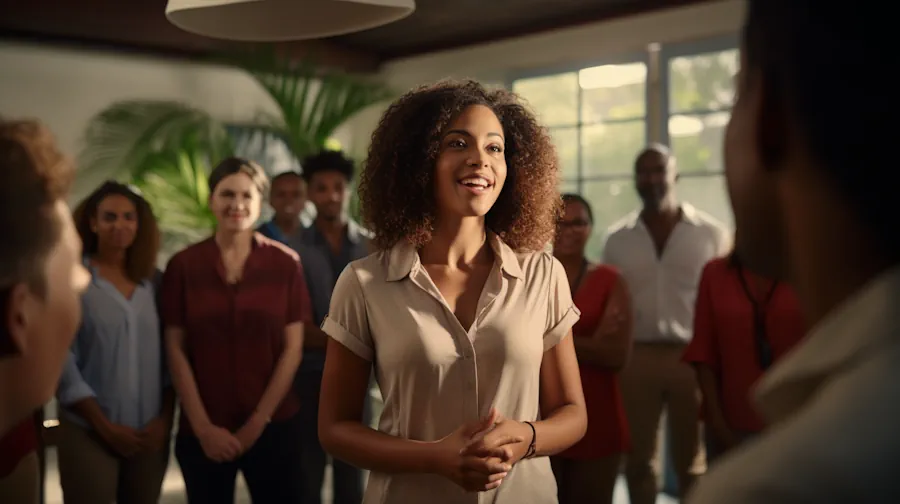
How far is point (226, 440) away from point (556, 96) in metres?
4.19

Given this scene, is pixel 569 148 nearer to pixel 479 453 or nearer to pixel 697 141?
pixel 697 141

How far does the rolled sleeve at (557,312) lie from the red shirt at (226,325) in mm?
1550

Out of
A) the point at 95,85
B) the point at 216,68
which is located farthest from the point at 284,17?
the point at 216,68

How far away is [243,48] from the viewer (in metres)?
6.19

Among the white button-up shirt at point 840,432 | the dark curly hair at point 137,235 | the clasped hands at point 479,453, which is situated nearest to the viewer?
the white button-up shirt at point 840,432

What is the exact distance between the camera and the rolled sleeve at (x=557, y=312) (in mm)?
1803

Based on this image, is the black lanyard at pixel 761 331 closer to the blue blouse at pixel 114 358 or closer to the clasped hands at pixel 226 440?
the clasped hands at pixel 226 440

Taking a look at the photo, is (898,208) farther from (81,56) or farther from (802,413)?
(81,56)

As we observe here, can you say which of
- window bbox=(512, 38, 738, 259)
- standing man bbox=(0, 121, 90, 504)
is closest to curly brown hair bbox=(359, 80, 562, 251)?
standing man bbox=(0, 121, 90, 504)

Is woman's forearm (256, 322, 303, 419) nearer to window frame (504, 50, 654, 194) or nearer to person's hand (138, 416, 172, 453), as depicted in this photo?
person's hand (138, 416, 172, 453)

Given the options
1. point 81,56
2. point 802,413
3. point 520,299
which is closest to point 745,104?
point 802,413

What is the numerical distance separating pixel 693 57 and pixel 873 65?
5.35m

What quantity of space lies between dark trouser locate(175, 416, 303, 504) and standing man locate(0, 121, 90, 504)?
2480 millimetres

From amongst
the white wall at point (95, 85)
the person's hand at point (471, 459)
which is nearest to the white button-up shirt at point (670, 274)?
the person's hand at point (471, 459)
